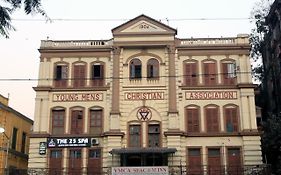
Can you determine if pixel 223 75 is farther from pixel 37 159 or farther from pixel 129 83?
pixel 37 159

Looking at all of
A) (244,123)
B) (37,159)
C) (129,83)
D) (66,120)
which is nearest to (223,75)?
(244,123)

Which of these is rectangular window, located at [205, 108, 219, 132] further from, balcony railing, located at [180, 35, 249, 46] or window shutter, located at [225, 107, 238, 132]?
balcony railing, located at [180, 35, 249, 46]

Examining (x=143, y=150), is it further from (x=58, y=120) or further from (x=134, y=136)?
(x=58, y=120)

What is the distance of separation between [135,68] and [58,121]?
24.1 ft

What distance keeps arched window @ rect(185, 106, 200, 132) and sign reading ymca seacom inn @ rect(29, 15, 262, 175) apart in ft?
0.25

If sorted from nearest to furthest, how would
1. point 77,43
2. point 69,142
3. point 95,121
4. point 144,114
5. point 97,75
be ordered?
point 69,142 < point 144,114 < point 95,121 < point 97,75 < point 77,43

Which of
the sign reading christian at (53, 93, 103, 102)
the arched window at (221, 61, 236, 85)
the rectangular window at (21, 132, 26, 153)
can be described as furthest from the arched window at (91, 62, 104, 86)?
the rectangular window at (21, 132, 26, 153)

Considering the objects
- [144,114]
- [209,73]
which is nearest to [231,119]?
[209,73]

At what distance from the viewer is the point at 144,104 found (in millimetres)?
32938

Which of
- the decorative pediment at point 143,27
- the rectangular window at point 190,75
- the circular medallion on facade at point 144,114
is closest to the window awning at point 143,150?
the circular medallion on facade at point 144,114

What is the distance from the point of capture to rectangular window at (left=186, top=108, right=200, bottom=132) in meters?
32.4

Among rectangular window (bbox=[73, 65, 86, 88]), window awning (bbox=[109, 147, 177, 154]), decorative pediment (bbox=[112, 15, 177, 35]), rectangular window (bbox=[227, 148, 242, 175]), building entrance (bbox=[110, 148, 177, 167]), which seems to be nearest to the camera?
window awning (bbox=[109, 147, 177, 154])

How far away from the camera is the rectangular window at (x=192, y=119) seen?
32.4 meters

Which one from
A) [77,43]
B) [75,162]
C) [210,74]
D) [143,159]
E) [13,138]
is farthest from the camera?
[13,138]
